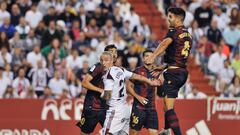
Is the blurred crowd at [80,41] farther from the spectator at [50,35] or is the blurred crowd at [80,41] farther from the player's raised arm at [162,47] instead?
the player's raised arm at [162,47]

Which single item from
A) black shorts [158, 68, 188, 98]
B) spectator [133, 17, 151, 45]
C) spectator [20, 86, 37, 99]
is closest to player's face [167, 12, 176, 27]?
black shorts [158, 68, 188, 98]

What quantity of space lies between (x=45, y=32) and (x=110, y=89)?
35.5ft

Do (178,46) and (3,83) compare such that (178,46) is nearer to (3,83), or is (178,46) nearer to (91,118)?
(91,118)

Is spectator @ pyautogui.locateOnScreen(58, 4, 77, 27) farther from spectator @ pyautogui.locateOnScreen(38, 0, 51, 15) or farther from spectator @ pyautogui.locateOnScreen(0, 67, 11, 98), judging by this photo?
spectator @ pyautogui.locateOnScreen(0, 67, 11, 98)

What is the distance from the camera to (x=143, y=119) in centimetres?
2000

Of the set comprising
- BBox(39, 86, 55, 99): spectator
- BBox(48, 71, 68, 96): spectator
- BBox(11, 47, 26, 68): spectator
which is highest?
BBox(11, 47, 26, 68): spectator

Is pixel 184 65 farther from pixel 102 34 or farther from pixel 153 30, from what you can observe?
pixel 153 30

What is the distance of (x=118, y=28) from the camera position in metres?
30.0

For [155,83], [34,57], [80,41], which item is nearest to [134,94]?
[155,83]

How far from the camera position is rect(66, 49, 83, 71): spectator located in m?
28.0

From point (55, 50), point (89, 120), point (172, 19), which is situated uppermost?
point (172, 19)

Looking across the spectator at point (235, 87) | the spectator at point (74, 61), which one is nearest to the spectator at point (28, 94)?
the spectator at point (74, 61)

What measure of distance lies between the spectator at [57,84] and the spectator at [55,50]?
0.92 metres

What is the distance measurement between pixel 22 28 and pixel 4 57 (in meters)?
1.32
